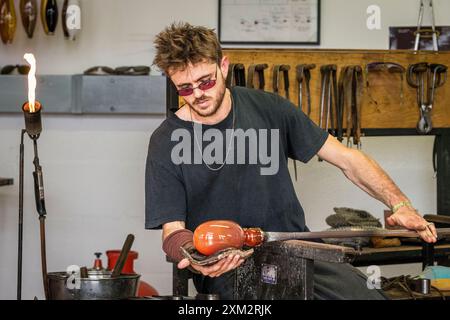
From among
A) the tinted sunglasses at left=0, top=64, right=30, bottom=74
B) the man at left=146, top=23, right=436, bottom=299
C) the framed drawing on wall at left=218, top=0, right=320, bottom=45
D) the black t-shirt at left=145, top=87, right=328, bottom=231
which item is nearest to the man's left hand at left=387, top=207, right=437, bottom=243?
the man at left=146, top=23, right=436, bottom=299

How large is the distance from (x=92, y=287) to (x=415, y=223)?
1.47 m

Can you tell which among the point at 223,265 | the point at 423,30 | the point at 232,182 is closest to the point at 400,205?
the point at 232,182

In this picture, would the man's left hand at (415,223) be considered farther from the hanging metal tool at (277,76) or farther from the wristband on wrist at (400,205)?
the hanging metal tool at (277,76)

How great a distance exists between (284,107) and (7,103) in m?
2.72

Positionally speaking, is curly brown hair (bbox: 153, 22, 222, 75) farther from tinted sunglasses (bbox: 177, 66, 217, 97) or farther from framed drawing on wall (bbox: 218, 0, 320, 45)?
framed drawing on wall (bbox: 218, 0, 320, 45)

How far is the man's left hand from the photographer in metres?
3.17

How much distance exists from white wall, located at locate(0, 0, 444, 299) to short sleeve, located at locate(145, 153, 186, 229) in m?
2.46

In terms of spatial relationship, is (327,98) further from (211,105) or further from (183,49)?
(183,49)

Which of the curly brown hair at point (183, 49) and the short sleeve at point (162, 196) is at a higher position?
the curly brown hair at point (183, 49)

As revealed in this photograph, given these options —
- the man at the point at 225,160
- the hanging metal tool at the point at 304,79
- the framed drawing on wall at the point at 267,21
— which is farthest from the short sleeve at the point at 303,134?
the framed drawing on wall at the point at 267,21

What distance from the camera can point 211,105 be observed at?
341cm

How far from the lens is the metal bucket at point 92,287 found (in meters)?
3.75

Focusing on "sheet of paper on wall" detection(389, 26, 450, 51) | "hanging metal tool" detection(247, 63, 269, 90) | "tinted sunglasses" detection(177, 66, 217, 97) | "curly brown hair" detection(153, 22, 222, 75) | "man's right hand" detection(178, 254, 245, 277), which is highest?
"sheet of paper on wall" detection(389, 26, 450, 51)
